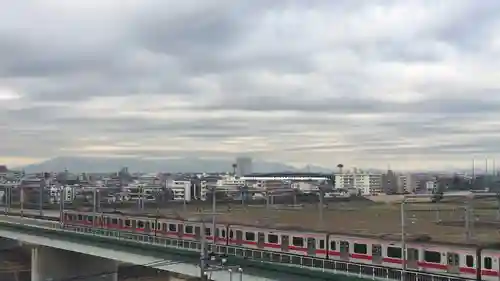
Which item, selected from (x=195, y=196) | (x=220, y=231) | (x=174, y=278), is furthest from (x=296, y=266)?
(x=195, y=196)

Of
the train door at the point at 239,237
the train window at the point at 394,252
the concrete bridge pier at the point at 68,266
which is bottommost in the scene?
the concrete bridge pier at the point at 68,266

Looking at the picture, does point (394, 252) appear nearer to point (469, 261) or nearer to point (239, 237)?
point (469, 261)

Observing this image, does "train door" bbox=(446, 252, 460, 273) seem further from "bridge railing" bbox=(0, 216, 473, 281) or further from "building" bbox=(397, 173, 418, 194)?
"building" bbox=(397, 173, 418, 194)

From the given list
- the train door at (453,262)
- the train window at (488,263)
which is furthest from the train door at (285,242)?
the train window at (488,263)

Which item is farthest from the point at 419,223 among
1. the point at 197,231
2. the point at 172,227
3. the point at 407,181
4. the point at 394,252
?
the point at 407,181

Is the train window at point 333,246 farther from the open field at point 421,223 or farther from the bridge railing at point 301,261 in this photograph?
the bridge railing at point 301,261

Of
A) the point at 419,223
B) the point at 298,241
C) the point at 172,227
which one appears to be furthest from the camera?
the point at 172,227
